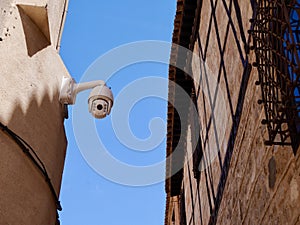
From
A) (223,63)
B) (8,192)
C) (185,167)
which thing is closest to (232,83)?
(223,63)

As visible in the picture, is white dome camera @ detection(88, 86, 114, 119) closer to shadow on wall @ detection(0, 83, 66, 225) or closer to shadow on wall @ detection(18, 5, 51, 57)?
shadow on wall @ detection(0, 83, 66, 225)

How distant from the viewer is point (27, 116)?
14.2 feet

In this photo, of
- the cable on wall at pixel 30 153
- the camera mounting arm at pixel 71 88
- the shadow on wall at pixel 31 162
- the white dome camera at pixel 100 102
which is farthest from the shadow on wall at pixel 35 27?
the cable on wall at pixel 30 153

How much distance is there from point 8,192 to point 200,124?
430 centimetres

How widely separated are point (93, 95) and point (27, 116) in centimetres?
97

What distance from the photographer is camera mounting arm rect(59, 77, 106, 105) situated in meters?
5.27

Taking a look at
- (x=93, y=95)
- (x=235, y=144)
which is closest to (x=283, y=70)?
(x=235, y=144)

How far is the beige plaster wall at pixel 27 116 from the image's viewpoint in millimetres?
3900

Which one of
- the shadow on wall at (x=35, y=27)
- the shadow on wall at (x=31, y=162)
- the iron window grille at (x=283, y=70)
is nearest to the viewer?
the iron window grille at (x=283, y=70)

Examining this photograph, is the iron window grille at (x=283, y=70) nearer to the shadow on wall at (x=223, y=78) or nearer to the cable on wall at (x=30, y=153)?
the shadow on wall at (x=223, y=78)

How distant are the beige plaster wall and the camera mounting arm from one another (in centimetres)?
9

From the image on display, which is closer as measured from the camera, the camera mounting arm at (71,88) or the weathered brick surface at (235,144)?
the weathered brick surface at (235,144)

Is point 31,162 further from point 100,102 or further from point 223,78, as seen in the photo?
point 223,78

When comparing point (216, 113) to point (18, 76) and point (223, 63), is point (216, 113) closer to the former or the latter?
point (223, 63)
